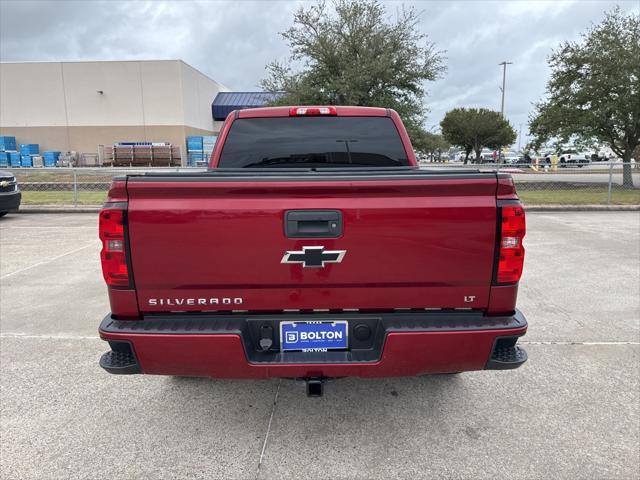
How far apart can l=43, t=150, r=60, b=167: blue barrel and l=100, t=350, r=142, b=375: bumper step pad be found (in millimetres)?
39405

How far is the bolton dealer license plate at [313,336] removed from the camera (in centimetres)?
237

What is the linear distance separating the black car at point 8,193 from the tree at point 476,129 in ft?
147

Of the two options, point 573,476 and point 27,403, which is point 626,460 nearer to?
point 573,476

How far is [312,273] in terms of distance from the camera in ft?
7.50

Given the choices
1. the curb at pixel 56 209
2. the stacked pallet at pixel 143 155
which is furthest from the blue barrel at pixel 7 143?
the curb at pixel 56 209

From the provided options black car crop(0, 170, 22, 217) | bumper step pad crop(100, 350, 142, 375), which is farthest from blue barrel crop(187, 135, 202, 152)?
bumper step pad crop(100, 350, 142, 375)

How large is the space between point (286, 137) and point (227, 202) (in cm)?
166

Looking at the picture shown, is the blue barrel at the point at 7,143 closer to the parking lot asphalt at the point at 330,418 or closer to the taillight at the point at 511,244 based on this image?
the parking lot asphalt at the point at 330,418

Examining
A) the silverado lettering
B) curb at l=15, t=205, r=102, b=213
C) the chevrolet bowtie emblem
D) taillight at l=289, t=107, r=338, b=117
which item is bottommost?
curb at l=15, t=205, r=102, b=213

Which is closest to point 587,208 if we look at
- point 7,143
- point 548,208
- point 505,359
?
point 548,208

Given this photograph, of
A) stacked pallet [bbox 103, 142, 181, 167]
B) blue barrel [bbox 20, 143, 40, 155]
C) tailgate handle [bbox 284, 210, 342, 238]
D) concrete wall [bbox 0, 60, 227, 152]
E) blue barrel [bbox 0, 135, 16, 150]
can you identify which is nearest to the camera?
tailgate handle [bbox 284, 210, 342, 238]

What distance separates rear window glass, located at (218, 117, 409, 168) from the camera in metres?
3.75

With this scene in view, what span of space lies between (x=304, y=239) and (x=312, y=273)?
0.61ft

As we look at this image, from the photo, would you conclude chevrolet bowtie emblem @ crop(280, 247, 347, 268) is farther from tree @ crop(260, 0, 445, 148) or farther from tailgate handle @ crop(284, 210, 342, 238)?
tree @ crop(260, 0, 445, 148)
